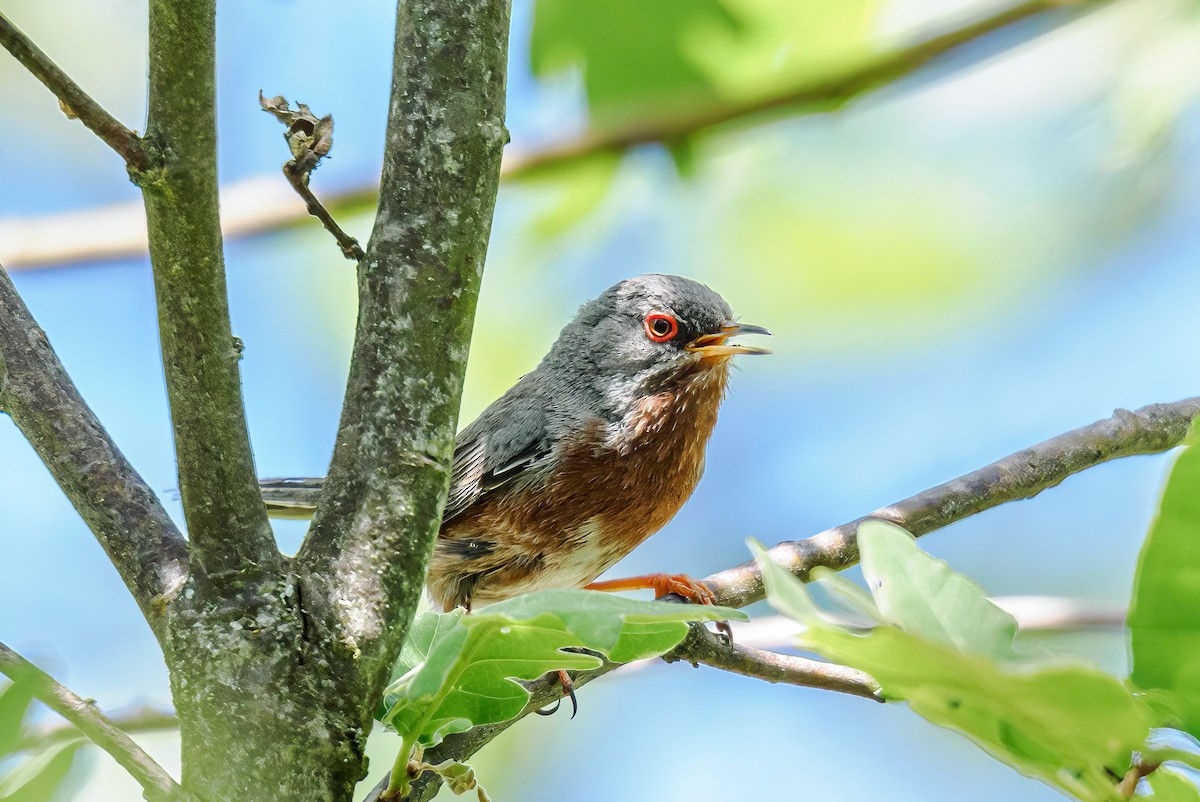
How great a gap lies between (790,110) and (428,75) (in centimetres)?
233

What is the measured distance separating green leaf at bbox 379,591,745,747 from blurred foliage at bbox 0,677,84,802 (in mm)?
490

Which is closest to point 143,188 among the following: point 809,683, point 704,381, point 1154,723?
point 1154,723

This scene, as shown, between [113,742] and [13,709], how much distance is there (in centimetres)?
67

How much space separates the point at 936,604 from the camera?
1126mm

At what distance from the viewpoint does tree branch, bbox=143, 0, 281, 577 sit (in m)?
1.94

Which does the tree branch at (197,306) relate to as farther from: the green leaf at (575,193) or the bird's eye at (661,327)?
the bird's eye at (661,327)

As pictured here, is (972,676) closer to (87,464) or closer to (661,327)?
(87,464)

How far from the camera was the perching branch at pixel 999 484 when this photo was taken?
3457 millimetres

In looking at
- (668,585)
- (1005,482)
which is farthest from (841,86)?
(668,585)

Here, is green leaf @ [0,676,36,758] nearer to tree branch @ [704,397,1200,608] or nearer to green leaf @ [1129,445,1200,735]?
green leaf @ [1129,445,1200,735]

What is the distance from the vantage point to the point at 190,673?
1.99 m

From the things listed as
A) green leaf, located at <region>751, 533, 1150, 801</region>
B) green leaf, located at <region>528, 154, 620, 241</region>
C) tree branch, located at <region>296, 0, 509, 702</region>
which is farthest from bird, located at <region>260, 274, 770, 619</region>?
green leaf, located at <region>751, 533, 1150, 801</region>

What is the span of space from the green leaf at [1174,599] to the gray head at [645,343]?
4.07m

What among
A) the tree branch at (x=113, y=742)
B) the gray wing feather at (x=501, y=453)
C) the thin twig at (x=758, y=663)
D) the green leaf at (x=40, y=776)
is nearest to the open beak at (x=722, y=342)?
the gray wing feather at (x=501, y=453)
